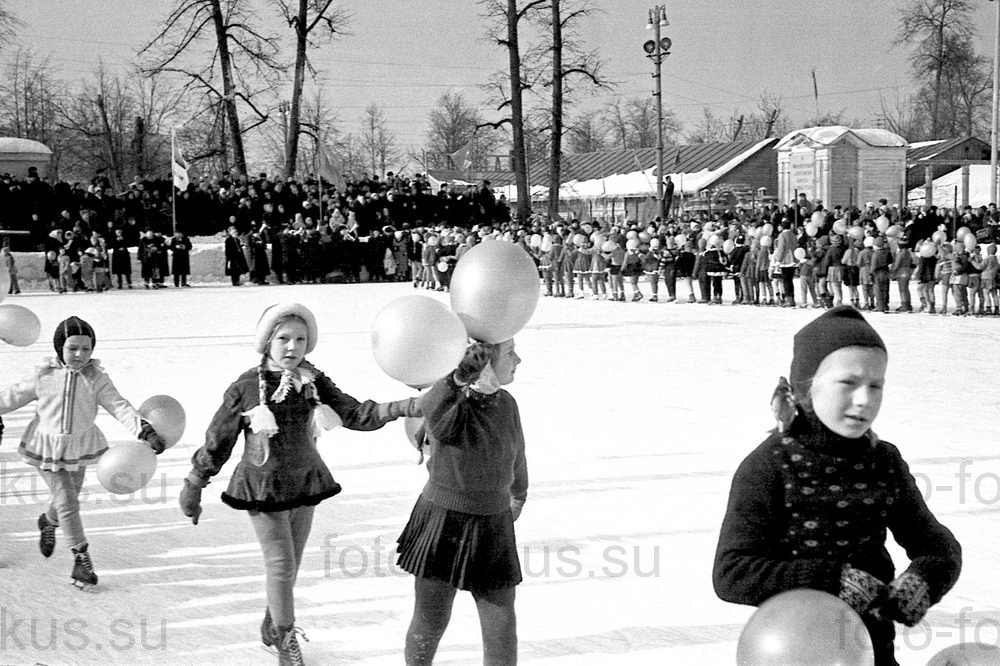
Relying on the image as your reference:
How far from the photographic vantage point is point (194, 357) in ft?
42.3

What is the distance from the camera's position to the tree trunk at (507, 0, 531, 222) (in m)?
38.4

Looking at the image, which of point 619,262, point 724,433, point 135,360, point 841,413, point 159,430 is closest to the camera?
point 841,413

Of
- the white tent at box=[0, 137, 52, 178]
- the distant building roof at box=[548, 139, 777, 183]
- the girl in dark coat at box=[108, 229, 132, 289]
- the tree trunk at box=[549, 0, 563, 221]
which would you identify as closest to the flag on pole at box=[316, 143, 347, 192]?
the girl in dark coat at box=[108, 229, 132, 289]

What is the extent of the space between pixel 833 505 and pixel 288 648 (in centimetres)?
217

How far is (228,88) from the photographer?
37.8 meters

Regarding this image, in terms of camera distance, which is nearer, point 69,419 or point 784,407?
point 784,407

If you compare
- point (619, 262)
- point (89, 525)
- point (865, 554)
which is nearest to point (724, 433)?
point (89, 525)

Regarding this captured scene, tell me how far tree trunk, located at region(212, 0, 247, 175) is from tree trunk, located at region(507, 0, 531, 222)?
899 cm

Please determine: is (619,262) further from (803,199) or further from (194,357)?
(194,357)

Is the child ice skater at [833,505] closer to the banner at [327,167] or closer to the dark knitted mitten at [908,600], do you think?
the dark knitted mitten at [908,600]

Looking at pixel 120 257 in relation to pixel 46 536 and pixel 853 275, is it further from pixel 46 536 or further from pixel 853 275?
pixel 46 536

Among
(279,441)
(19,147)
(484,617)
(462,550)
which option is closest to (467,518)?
(462,550)

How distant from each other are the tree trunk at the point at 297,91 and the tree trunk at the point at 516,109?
6.89 metres

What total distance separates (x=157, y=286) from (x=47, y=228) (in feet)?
9.61
